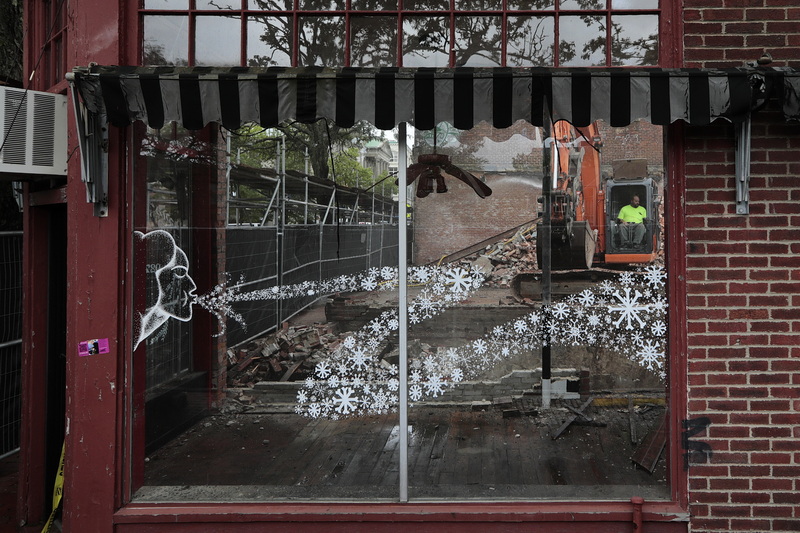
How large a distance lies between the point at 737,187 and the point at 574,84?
1.32 m

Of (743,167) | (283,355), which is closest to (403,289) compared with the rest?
(283,355)

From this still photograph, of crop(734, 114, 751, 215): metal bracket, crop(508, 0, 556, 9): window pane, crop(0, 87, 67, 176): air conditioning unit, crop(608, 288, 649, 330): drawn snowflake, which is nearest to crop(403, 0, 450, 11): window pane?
crop(508, 0, 556, 9): window pane

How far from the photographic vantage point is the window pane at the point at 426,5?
15.4 feet

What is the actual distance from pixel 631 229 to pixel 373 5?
263 cm

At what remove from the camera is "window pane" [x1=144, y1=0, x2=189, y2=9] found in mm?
4605

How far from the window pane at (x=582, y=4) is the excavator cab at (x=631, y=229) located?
132cm

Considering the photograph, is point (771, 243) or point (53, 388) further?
point (53, 388)

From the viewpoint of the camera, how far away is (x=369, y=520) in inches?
170

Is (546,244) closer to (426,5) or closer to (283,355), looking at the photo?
(426,5)

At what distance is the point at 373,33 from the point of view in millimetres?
4652

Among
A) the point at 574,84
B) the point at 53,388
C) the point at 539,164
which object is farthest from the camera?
the point at 53,388

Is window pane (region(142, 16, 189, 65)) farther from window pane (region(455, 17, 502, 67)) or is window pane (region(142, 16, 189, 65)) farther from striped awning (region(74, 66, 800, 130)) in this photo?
window pane (region(455, 17, 502, 67))

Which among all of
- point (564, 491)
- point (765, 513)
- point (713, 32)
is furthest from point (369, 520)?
point (713, 32)

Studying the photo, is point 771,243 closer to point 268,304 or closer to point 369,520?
point 369,520
